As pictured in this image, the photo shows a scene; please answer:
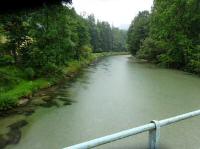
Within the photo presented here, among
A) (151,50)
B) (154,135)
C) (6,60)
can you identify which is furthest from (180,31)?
(154,135)

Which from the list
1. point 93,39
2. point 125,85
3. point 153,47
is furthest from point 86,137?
point 93,39

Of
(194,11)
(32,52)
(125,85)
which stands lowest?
(125,85)

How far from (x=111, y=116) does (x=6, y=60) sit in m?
9.52

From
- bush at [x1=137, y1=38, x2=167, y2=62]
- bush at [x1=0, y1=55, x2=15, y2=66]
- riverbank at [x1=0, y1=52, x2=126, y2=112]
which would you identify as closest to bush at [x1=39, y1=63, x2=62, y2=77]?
riverbank at [x1=0, y1=52, x2=126, y2=112]

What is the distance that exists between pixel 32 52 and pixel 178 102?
374 inches

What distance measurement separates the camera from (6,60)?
1670cm

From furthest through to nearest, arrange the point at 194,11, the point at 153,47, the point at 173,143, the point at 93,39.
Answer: the point at 93,39
the point at 153,47
the point at 194,11
the point at 173,143

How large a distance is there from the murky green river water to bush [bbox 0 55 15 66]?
12.7 ft

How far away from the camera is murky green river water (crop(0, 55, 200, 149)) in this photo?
724 centimetres

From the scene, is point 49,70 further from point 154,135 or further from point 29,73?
point 154,135

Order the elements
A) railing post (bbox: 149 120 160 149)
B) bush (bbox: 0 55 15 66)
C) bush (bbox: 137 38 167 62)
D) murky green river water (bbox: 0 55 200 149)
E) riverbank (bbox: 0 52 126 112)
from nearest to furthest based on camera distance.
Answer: railing post (bbox: 149 120 160 149)
murky green river water (bbox: 0 55 200 149)
riverbank (bbox: 0 52 126 112)
bush (bbox: 0 55 15 66)
bush (bbox: 137 38 167 62)

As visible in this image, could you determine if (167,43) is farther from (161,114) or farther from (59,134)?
(59,134)

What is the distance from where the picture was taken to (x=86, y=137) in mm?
7828

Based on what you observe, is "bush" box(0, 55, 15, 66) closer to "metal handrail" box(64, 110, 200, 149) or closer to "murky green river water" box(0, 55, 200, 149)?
"murky green river water" box(0, 55, 200, 149)
